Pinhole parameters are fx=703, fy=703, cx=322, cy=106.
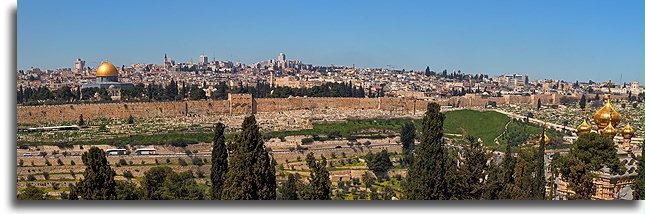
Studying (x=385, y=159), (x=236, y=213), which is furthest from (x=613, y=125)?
(x=385, y=159)

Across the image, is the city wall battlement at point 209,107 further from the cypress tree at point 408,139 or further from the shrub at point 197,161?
the cypress tree at point 408,139

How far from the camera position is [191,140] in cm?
2233

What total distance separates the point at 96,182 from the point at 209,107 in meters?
23.7

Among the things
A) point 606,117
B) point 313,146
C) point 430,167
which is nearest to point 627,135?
point 606,117

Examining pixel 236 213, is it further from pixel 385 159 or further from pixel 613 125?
pixel 385 159

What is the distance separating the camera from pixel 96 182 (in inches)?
303

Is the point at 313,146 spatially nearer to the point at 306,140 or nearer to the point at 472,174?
the point at 306,140

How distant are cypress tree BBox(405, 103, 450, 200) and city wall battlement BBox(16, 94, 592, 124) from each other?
19.9m

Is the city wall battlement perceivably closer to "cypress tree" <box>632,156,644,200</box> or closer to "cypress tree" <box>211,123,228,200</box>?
"cypress tree" <box>211,123,228,200</box>

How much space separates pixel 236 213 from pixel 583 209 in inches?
132

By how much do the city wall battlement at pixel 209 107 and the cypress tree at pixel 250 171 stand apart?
19545 mm

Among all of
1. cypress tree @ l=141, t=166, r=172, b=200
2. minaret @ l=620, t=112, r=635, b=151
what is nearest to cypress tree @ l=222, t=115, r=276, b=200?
cypress tree @ l=141, t=166, r=172, b=200

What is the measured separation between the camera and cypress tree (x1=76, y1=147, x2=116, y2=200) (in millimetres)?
7644

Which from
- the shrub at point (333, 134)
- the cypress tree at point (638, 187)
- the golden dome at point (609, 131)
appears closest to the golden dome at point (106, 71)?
the shrub at point (333, 134)
